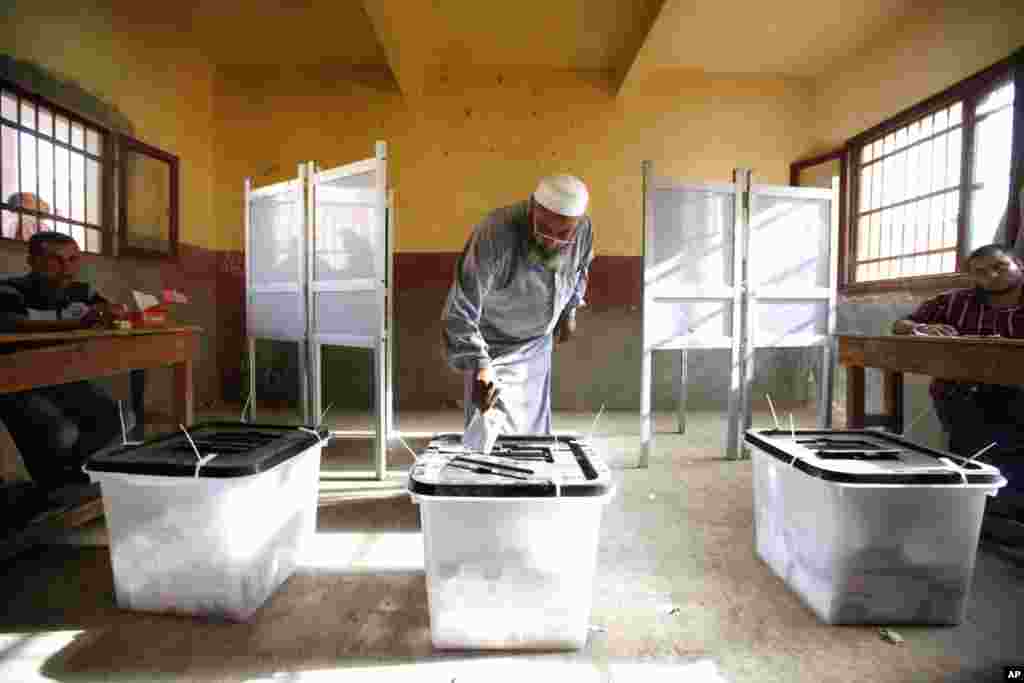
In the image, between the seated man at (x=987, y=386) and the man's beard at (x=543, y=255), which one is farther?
the seated man at (x=987, y=386)

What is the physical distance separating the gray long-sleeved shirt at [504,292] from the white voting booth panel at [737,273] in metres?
1.28

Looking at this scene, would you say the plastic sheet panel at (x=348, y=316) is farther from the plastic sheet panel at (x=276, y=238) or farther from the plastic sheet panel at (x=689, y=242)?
the plastic sheet panel at (x=689, y=242)

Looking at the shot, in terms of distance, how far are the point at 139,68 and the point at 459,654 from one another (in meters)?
5.24

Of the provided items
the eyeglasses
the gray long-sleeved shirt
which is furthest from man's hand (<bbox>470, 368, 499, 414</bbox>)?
the eyeglasses

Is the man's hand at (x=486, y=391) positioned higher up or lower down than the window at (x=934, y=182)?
lower down

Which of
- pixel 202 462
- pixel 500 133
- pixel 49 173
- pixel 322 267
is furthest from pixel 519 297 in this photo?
pixel 500 133

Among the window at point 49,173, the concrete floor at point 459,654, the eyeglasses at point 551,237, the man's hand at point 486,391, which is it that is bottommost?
the concrete floor at point 459,654

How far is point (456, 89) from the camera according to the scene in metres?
5.86

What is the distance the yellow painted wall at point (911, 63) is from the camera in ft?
12.6

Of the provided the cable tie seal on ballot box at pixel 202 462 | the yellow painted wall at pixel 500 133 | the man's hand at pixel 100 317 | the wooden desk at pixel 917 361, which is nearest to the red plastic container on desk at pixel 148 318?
the man's hand at pixel 100 317

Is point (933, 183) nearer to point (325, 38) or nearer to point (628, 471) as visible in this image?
point (628, 471)

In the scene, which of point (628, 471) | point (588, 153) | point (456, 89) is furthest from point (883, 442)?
point (456, 89)

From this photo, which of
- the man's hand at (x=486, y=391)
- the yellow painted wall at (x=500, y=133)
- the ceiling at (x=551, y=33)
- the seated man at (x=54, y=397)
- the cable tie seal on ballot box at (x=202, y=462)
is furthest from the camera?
the yellow painted wall at (x=500, y=133)

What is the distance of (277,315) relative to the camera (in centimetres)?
400
